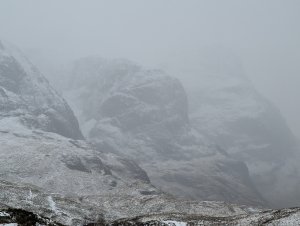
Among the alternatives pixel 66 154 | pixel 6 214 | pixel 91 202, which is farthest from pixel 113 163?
pixel 6 214

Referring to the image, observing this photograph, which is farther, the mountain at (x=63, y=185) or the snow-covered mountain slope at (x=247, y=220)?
the mountain at (x=63, y=185)

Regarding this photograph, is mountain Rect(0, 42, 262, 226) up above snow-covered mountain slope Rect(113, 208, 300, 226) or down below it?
below

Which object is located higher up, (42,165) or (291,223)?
(291,223)

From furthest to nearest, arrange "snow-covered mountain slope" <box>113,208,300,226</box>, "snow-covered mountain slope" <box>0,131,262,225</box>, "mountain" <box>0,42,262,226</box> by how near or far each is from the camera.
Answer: "snow-covered mountain slope" <box>0,131,262,225</box>, "mountain" <box>0,42,262,226</box>, "snow-covered mountain slope" <box>113,208,300,226</box>

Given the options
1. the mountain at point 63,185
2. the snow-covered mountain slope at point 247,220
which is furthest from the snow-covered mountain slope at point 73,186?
the snow-covered mountain slope at point 247,220

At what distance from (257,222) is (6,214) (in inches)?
1284

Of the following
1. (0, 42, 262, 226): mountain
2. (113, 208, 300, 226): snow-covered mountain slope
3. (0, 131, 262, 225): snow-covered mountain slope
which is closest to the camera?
(113, 208, 300, 226): snow-covered mountain slope

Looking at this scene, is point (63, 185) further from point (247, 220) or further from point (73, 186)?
point (247, 220)

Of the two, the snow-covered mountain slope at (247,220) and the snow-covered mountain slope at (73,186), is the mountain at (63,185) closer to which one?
the snow-covered mountain slope at (73,186)

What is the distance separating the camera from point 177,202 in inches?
3782

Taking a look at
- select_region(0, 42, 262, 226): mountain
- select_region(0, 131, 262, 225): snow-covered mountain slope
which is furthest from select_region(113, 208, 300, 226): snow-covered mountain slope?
select_region(0, 131, 262, 225): snow-covered mountain slope

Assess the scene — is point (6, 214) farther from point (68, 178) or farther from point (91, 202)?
point (68, 178)

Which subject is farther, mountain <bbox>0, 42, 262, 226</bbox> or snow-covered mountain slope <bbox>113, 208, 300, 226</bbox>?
mountain <bbox>0, 42, 262, 226</bbox>

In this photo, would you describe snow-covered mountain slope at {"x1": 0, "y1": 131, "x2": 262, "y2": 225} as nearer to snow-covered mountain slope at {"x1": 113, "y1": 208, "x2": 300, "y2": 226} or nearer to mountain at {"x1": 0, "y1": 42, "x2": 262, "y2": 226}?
mountain at {"x1": 0, "y1": 42, "x2": 262, "y2": 226}
